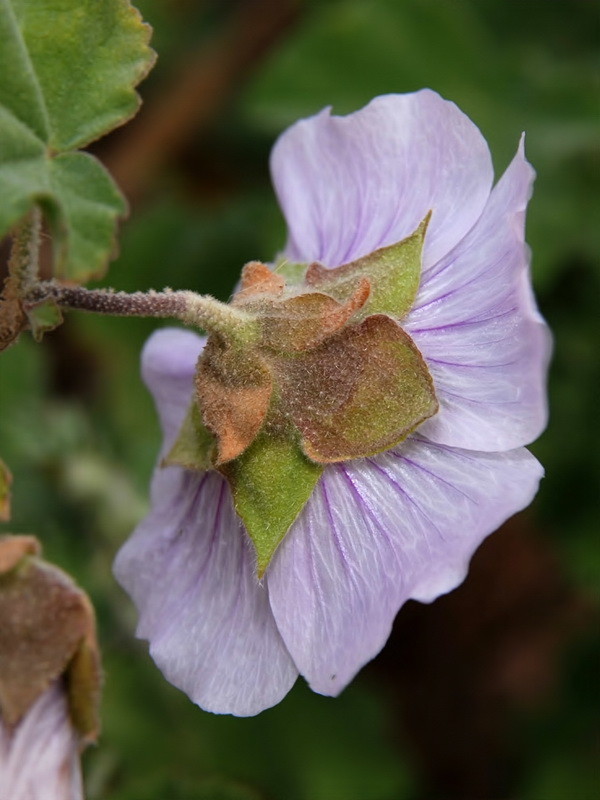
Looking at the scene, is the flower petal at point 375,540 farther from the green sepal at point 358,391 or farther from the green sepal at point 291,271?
the green sepal at point 291,271

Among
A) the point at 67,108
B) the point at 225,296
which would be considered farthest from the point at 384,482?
the point at 225,296

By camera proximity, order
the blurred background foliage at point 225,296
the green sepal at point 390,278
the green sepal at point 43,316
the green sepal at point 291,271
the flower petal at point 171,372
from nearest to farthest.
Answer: the green sepal at point 43,316, the green sepal at point 390,278, the green sepal at point 291,271, the flower petal at point 171,372, the blurred background foliage at point 225,296

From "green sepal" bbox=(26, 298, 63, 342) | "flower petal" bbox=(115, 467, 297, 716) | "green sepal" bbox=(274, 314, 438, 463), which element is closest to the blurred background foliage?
"flower petal" bbox=(115, 467, 297, 716)

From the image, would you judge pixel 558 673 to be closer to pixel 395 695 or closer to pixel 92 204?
pixel 395 695

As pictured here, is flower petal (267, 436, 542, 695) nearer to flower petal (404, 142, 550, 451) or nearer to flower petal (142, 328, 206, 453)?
flower petal (404, 142, 550, 451)

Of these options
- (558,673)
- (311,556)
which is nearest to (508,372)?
(311,556)

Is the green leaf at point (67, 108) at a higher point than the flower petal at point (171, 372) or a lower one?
higher

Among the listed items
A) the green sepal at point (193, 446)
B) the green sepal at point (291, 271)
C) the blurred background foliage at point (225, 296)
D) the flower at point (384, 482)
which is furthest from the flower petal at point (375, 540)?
the blurred background foliage at point (225, 296)

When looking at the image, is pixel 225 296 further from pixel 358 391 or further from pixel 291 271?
pixel 358 391
